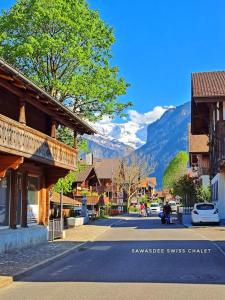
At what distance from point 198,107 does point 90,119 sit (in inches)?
608

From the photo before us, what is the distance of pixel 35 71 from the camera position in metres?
32.7

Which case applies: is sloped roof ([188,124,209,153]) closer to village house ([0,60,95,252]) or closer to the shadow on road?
village house ([0,60,95,252])

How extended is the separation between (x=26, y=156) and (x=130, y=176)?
240ft

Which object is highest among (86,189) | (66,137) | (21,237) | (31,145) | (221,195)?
(66,137)

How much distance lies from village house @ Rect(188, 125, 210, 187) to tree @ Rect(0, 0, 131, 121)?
32242 mm

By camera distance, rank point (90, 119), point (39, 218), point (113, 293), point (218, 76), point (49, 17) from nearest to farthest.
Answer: point (113, 293), point (39, 218), point (49, 17), point (90, 119), point (218, 76)

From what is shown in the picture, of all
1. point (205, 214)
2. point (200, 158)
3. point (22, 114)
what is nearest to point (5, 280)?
point (22, 114)

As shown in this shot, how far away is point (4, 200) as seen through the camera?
783 inches

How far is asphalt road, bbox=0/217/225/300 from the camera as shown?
1044 cm

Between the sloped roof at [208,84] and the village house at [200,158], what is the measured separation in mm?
21295

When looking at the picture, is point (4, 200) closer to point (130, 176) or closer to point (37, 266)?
point (37, 266)

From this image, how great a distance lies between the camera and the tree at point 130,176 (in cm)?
9038

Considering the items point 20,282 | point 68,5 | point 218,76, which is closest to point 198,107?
point 218,76

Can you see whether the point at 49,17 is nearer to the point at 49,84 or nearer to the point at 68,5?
the point at 68,5
